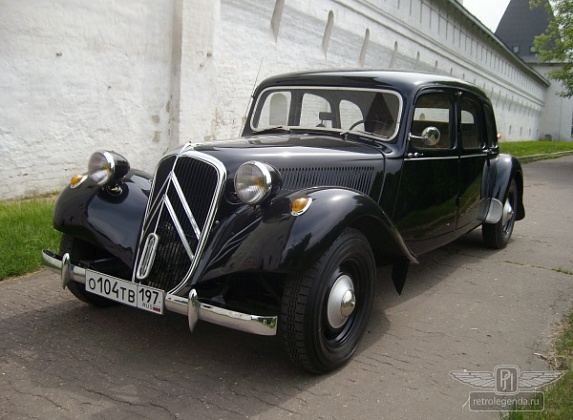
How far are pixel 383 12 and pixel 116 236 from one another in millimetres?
16175

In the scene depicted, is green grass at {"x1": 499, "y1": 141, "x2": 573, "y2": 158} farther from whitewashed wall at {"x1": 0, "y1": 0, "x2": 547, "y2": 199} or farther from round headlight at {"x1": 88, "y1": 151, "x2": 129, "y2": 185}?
round headlight at {"x1": 88, "y1": 151, "x2": 129, "y2": 185}

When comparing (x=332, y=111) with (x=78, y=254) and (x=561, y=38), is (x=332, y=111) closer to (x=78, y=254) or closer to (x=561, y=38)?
(x=78, y=254)

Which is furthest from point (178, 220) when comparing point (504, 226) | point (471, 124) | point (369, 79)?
point (504, 226)

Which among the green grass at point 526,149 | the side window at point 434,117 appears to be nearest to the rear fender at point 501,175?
the side window at point 434,117

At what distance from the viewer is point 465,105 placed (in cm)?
523

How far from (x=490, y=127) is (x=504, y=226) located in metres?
1.10

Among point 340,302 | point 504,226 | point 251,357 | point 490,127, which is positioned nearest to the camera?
point 340,302

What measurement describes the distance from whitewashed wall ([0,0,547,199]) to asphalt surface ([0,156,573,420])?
11.8ft

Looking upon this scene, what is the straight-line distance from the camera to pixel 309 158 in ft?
11.9

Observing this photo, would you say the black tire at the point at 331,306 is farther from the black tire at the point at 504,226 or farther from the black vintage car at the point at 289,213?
the black tire at the point at 504,226

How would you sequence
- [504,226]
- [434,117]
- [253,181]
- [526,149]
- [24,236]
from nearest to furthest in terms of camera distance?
[253,181] → [434,117] → [24,236] → [504,226] → [526,149]

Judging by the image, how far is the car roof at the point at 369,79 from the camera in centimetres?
438

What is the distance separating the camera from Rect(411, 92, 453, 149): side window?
14.5 ft

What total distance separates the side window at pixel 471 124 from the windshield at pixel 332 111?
41.5 inches
